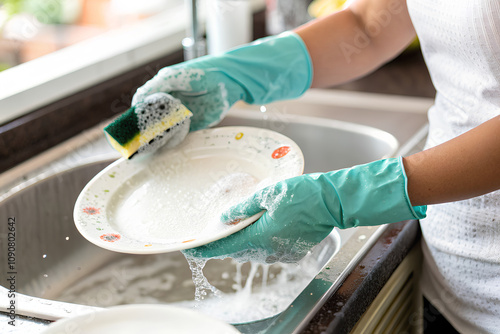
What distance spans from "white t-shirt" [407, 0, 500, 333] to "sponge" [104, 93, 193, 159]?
46 cm

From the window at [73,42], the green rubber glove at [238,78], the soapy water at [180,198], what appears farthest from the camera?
the window at [73,42]

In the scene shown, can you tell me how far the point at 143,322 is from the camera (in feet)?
2.25

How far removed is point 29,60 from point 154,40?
0.36 meters

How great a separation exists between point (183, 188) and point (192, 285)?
0.31 metres

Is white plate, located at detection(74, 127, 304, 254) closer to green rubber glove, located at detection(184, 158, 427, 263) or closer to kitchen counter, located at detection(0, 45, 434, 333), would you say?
green rubber glove, located at detection(184, 158, 427, 263)

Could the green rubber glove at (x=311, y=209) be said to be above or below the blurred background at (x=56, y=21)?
below

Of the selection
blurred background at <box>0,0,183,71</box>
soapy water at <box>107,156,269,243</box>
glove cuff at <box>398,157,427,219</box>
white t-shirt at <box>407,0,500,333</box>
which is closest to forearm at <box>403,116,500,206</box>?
glove cuff at <box>398,157,427,219</box>

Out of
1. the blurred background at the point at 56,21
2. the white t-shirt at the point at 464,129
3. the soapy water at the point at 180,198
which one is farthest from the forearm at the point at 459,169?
the blurred background at the point at 56,21

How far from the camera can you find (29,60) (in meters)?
1.61

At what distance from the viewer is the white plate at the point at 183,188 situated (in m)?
0.89

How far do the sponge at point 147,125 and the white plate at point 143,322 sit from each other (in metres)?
0.42

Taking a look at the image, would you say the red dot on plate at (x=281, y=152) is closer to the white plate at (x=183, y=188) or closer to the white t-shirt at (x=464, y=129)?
the white plate at (x=183, y=188)

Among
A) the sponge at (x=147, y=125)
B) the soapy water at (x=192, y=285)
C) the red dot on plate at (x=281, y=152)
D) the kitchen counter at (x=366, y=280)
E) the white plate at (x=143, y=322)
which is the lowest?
the soapy water at (x=192, y=285)

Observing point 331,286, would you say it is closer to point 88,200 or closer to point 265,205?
point 265,205
